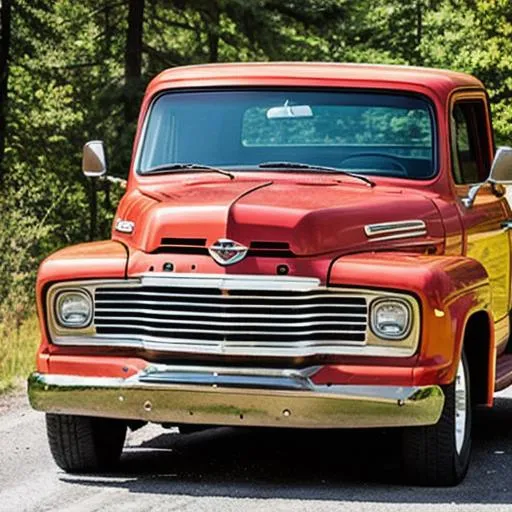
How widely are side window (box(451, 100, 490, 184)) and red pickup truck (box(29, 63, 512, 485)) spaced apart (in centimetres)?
18

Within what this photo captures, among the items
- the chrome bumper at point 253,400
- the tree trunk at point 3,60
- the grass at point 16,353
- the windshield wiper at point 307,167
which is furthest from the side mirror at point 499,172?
the tree trunk at point 3,60

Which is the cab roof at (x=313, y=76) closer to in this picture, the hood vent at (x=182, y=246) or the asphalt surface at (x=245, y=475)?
the hood vent at (x=182, y=246)

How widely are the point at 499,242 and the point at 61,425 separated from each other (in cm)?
284

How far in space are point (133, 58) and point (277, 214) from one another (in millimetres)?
26702

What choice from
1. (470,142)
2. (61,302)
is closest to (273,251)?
(61,302)

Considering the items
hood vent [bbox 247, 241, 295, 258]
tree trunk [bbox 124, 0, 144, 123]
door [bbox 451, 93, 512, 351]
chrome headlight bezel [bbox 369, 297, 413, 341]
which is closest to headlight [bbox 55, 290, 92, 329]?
hood vent [bbox 247, 241, 295, 258]

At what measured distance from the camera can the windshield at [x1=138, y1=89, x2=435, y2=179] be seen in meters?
9.06

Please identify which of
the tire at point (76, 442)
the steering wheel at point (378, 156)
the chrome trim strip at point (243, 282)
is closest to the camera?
the chrome trim strip at point (243, 282)

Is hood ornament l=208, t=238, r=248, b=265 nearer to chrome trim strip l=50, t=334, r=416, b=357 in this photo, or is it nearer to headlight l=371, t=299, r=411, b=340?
chrome trim strip l=50, t=334, r=416, b=357

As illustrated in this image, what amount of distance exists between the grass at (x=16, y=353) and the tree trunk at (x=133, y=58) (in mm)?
16847

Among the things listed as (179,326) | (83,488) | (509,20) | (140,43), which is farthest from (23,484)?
(509,20)

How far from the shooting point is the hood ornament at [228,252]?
7828 millimetres

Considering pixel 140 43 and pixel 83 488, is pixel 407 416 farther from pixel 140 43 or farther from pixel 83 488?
pixel 140 43

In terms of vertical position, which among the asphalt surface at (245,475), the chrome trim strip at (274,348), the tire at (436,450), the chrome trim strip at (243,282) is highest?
the chrome trim strip at (243,282)
